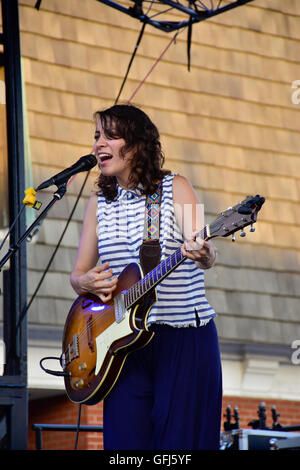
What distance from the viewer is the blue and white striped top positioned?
3.06 meters

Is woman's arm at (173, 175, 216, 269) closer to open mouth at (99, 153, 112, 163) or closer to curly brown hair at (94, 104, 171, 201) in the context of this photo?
curly brown hair at (94, 104, 171, 201)

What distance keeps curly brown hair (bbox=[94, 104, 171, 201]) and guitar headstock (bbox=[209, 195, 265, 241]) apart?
17.0 inches

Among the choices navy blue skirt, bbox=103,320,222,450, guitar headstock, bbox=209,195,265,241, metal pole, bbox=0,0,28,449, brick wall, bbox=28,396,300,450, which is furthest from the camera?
brick wall, bbox=28,396,300,450

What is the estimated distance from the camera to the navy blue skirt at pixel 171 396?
3025 millimetres

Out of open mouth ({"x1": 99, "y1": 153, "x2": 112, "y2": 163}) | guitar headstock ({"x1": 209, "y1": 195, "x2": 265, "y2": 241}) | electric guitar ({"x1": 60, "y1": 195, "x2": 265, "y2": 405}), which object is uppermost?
open mouth ({"x1": 99, "y1": 153, "x2": 112, "y2": 163})

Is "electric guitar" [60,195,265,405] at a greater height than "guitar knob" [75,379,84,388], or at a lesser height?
greater

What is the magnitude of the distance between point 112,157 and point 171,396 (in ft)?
3.12

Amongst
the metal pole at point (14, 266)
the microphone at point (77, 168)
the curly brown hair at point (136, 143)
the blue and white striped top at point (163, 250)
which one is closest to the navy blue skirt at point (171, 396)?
the blue and white striped top at point (163, 250)

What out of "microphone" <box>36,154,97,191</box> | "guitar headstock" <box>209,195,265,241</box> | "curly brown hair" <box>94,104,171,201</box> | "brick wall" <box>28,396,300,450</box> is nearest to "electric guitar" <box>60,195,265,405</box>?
"guitar headstock" <box>209,195,265,241</box>

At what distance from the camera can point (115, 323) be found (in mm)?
3156

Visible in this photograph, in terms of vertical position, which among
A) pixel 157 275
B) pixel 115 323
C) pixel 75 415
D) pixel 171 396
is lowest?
pixel 171 396

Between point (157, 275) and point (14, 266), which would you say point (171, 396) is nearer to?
point (157, 275)

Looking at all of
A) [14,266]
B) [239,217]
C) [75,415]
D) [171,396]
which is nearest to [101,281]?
[171,396]

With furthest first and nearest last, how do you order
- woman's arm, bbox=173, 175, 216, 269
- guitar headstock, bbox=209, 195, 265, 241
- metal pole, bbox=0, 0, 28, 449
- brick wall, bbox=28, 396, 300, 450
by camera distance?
brick wall, bbox=28, 396, 300, 450, metal pole, bbox=0, 0, 28, 449, woman's arm, bbox=173, 175, 216, 269, guitar headstock, bbox=209, 195, 265, 241
